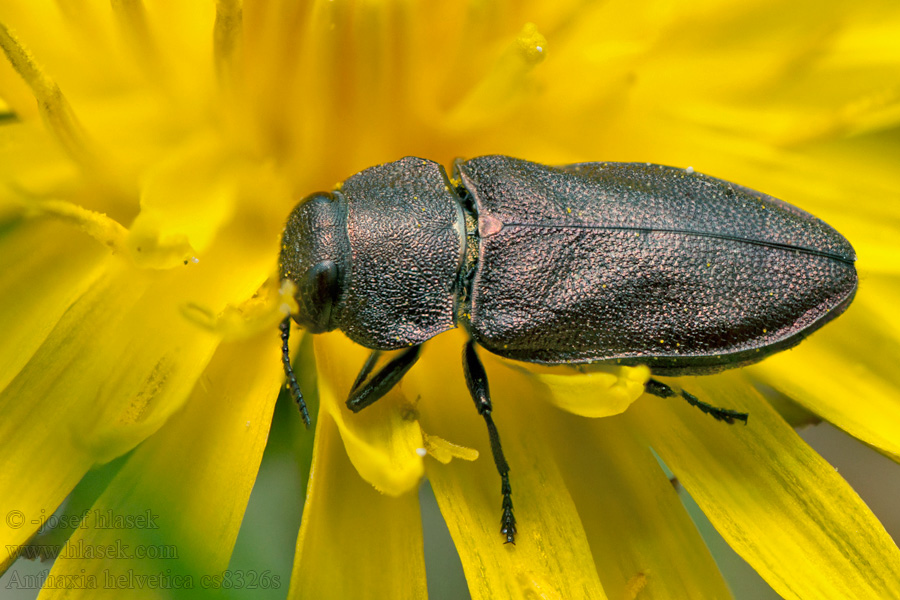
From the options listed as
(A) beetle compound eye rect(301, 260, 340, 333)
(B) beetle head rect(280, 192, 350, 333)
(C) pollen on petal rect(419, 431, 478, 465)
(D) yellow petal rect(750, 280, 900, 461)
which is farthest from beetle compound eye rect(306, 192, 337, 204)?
(D) yellow petal rect(750, 280, 900, 461)

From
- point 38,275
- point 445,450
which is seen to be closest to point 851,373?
point 445,450

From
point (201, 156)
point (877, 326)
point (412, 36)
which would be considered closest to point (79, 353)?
point (201, 156)

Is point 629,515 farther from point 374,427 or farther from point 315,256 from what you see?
point 315,256

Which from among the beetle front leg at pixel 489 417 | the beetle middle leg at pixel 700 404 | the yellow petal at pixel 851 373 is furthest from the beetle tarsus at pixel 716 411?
the beetle front leg at pixel 489 417

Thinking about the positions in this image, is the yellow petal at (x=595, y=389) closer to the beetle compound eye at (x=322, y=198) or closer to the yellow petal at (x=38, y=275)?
the beetle compound eye at (x=322, y=198)

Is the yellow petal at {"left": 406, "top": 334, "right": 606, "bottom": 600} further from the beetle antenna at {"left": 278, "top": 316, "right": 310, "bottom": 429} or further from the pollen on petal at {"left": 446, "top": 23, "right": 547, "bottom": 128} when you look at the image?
the pollen on petal at {"left": 446, "top": 23, "right": 547, "bottom": 128}

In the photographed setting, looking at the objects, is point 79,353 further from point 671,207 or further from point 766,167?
point 766,167
